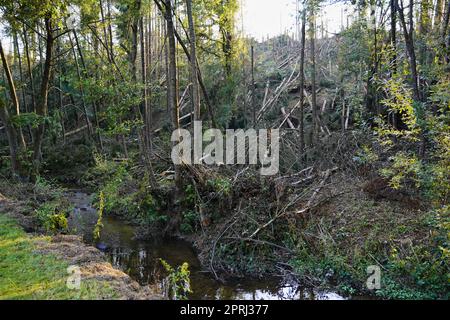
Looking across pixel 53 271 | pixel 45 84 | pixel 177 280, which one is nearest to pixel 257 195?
pixel 177 280

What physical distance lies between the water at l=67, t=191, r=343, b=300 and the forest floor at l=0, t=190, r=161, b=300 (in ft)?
4.29

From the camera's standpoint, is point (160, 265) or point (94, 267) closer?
point (94, 267)

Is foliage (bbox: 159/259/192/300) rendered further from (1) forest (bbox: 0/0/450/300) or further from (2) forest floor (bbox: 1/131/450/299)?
(2) forest floor (bbox: 1/131/450/299)

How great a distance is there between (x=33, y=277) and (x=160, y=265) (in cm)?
302

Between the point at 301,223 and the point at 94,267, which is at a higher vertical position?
the point at 94,267

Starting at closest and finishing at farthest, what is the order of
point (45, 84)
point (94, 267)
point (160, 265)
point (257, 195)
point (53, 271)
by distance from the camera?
point (53, 271) < point (94, 267) < point (160, 265) < point (257, 195) < point (45, 84)

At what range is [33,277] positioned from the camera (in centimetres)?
500

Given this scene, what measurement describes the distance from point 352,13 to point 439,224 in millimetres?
7150

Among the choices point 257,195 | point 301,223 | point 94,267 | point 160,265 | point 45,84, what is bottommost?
point 160,265

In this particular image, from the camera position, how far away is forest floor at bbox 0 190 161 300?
14.9 ft

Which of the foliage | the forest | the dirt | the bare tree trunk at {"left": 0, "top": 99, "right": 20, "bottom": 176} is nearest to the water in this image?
the forest

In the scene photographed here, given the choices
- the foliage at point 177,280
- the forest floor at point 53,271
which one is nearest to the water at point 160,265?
the foliage at point 177,280

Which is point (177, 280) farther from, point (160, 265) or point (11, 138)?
point (11, 138)

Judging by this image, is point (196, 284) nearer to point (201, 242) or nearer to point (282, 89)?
point (201, 242)
